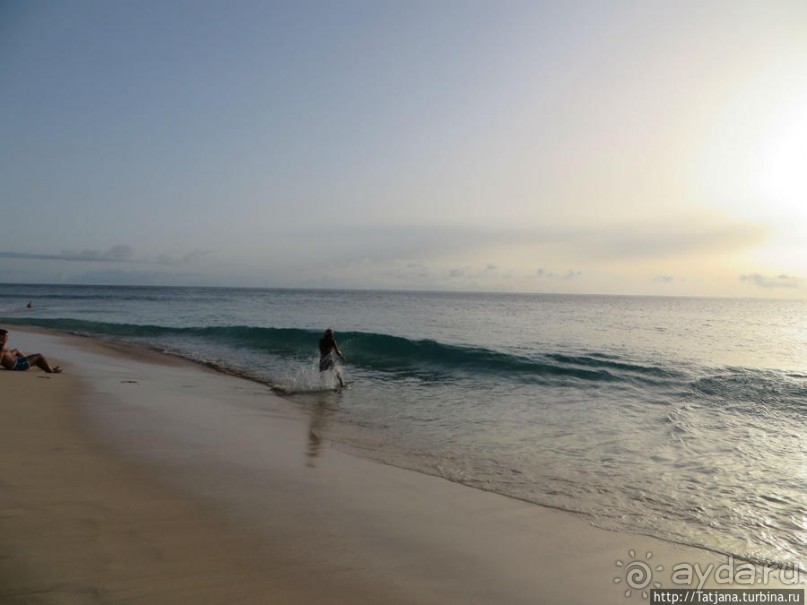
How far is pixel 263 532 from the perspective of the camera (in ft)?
14.6

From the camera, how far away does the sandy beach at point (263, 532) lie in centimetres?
356

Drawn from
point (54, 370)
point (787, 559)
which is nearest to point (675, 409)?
point (787, 559)

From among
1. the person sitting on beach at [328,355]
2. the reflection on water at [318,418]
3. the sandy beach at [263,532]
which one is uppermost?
the person sitting on beach at [328,355]

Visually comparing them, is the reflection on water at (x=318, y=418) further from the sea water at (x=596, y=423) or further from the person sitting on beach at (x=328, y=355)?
the person sitting on beach at (x=328, y=355)

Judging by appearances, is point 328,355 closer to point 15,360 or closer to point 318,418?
point 318,418

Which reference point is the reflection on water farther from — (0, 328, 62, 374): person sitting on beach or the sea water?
(0, 328, 62, 374): person sitting on beach

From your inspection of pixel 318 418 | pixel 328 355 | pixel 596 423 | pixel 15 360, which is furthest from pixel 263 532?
pixel 15 360

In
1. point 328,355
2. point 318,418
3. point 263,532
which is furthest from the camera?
point 328,355

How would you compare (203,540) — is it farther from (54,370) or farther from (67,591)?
(54,370)

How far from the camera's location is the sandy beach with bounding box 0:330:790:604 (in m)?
3.56

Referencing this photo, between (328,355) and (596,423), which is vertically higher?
(328,355)

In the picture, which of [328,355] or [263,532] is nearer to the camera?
[263,532]

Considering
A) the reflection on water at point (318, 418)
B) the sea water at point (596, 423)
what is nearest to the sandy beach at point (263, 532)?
the reflection on water at point (318, 418)

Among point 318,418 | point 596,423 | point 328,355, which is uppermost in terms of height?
point 328,355
